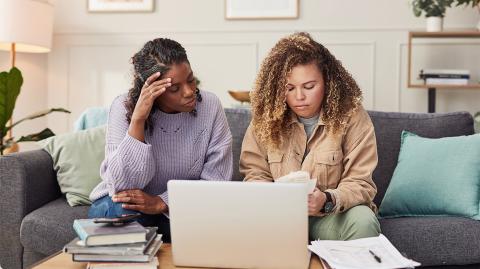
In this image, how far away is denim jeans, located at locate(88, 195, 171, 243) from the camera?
1.81 meters

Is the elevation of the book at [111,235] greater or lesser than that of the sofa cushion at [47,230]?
greater

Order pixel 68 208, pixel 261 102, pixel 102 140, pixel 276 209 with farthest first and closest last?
pixel 102 140, pixel 68 208, pixel 261 102, pixel 276 209

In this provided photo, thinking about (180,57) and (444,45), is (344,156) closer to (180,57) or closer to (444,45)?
(180,57)

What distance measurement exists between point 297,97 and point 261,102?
184mm

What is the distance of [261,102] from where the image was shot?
2.02 metres

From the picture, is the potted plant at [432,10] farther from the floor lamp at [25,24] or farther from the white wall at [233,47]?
the floor lamp at [25,24]

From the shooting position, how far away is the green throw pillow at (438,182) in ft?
6.88

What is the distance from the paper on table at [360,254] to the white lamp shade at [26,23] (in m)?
2.65

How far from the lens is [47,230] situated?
2.04m

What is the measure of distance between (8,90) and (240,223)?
1926 mm

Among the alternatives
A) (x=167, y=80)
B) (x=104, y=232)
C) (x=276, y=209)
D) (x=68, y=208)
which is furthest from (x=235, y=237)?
(x=68, y=208)

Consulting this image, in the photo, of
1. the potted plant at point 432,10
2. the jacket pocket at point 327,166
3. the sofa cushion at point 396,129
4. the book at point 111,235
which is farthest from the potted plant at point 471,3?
the book at point 111,235

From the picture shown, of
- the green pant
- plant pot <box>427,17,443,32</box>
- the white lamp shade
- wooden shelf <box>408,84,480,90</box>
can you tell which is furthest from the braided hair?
plant pot <box>427,17,443,32</box>

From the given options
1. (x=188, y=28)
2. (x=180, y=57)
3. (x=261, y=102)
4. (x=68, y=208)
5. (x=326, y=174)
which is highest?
(x=188, y=28)
